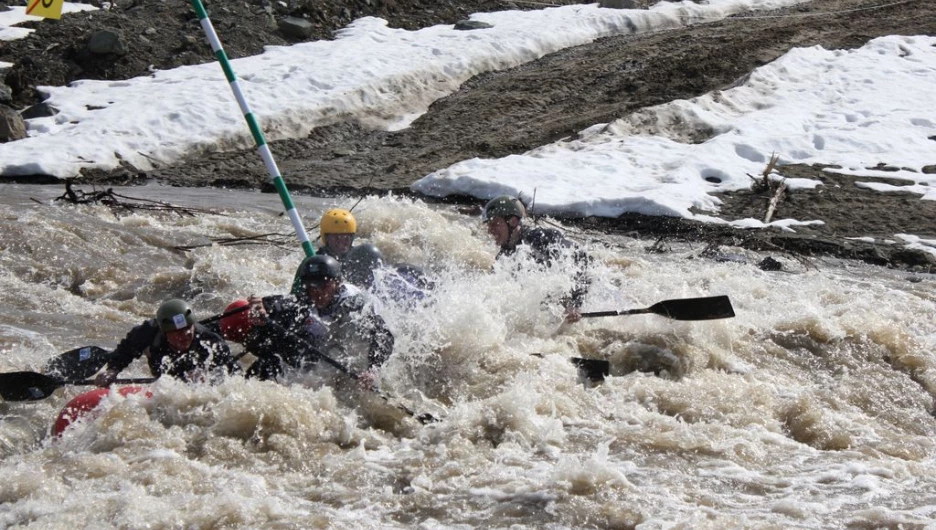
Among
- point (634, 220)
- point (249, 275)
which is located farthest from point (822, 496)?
point (634, 220)

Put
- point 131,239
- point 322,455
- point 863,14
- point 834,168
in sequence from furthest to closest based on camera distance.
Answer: point 863,14 → point 834,168 → point 131,239 → point 322,455

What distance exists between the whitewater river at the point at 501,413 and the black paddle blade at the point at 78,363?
28cm

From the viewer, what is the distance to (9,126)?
42.8ft

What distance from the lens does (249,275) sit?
919 cm

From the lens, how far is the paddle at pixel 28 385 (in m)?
5.91

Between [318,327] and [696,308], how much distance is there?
286 cm

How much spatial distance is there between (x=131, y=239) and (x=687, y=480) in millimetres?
6482

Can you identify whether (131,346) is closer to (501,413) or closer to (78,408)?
(78,408)

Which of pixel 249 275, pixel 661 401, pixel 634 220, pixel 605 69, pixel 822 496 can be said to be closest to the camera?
pixel 822 496

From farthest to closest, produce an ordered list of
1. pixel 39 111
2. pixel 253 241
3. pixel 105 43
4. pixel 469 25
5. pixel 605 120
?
1. pixel 469 25
2. pixel 105 43
3. pixel 605 120
4. pixel 39 111
5. pixel 253 241

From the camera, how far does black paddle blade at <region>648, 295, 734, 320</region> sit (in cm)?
736

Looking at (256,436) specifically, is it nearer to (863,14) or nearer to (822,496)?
(822,496)

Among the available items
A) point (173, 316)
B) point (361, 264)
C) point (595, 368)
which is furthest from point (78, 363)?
point (595, 368)

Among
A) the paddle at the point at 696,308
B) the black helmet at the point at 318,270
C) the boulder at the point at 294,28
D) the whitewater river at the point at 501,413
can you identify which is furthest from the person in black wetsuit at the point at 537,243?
the boulder at the point at 294,28
